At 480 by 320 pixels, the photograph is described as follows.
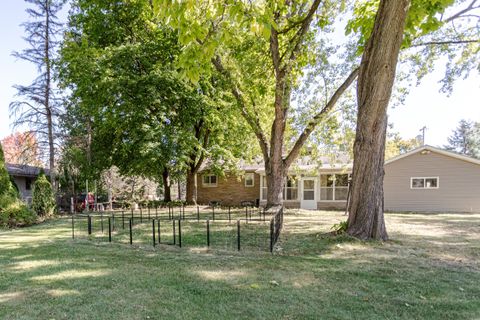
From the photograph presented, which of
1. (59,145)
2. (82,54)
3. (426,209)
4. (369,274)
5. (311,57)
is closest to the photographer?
(369,274)

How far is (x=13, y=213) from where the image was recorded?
11.8m

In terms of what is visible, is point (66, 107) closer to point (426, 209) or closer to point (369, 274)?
point (369, 274)

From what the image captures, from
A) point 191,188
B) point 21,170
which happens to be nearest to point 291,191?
point 191,188

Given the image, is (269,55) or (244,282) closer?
(244,282)

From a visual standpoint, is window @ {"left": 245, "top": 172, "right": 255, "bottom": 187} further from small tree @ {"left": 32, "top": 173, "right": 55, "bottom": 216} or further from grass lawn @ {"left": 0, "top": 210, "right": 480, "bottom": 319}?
grass lawn @ {"left": 0, "top": 210, "right": 480, "bottom": 319}

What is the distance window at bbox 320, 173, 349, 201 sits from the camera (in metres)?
20.9

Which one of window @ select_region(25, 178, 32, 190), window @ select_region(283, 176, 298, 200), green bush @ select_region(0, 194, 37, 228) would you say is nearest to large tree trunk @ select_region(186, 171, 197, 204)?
window @ select_region(283, 176, 298, 200)

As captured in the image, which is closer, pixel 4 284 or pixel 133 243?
pixel 4 284

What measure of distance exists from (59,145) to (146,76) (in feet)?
28.9

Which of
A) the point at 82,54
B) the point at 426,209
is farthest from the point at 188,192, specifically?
the point at 426,209

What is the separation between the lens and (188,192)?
70.8ft

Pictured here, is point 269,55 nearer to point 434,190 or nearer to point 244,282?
point 244,282

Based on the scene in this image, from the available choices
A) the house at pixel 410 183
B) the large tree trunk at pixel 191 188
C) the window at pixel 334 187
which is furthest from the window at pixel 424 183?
the large tree trunk at pixel 191 188

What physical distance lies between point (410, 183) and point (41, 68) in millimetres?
23293
